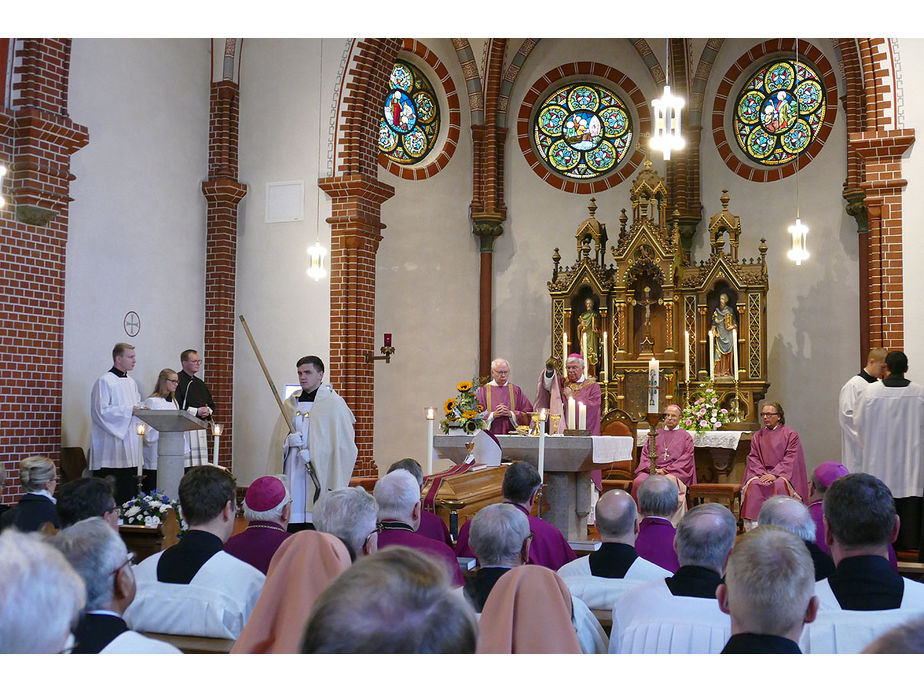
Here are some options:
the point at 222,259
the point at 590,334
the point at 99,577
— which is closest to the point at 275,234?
the point at 222,259

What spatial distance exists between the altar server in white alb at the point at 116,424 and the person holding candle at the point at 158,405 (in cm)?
22

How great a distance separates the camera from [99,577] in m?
2.87

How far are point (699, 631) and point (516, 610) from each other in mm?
840

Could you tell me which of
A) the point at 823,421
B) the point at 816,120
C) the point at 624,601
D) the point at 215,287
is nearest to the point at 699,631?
the point at 624,601

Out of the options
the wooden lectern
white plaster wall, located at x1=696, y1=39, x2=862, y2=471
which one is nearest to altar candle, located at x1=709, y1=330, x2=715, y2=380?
white plaster wall, located at x1=696, y1=39, x2=862, y2=471

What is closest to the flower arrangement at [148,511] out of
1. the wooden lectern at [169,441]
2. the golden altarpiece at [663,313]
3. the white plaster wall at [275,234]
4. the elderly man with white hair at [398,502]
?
the wooden lectern at [169,441]

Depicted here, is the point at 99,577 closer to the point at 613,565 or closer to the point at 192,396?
the point at 613,565

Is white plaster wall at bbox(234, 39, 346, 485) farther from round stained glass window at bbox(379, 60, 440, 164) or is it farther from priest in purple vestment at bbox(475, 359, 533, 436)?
round stained glass window at bbox(379, 60, 440, 164)

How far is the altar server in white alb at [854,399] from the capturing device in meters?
8.93

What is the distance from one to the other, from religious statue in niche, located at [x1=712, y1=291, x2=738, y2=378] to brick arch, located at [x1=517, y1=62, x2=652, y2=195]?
10.3 feet

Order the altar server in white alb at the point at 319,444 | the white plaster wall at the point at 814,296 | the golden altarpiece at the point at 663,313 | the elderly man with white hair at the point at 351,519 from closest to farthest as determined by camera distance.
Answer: the elderly man with white hair at the point at 351,519, the altar server in white alb at the point at 319,444, the golden altarpiece at the point at 663,313, the white plaster wall at the point at 814,296

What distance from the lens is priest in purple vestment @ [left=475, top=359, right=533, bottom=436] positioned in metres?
9.45

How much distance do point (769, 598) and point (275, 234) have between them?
10231 millimetres

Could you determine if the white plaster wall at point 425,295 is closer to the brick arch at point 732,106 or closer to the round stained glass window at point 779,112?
the brick arch at point 732,106
